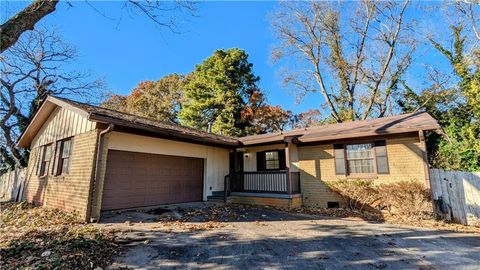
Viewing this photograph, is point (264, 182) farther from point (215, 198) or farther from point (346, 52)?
point (346, 52)

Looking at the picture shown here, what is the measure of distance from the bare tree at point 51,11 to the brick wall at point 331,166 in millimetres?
8017

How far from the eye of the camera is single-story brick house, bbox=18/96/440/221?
26.3ft

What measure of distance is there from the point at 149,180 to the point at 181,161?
1.77m

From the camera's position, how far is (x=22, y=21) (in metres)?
4.86

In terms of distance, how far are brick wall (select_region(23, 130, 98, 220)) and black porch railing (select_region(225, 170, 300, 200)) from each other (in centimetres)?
617

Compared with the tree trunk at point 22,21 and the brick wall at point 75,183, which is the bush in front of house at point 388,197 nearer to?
the brick wall at point 75,183

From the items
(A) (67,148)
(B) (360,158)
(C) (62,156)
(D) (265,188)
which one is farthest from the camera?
(D) (265,188)

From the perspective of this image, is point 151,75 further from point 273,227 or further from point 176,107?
point 273,227

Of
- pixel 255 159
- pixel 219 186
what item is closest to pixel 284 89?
pixel 255 159

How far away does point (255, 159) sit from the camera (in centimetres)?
1312

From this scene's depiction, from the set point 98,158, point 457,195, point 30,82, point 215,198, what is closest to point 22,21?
point 98,158

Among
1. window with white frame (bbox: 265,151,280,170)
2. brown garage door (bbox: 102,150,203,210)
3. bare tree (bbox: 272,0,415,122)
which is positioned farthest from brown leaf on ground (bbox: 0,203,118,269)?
bare tree (bbox: 272,0,415,122)

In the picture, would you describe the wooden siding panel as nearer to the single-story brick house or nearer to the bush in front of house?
the single-story brick house

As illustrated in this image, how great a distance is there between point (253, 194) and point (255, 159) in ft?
6.92
